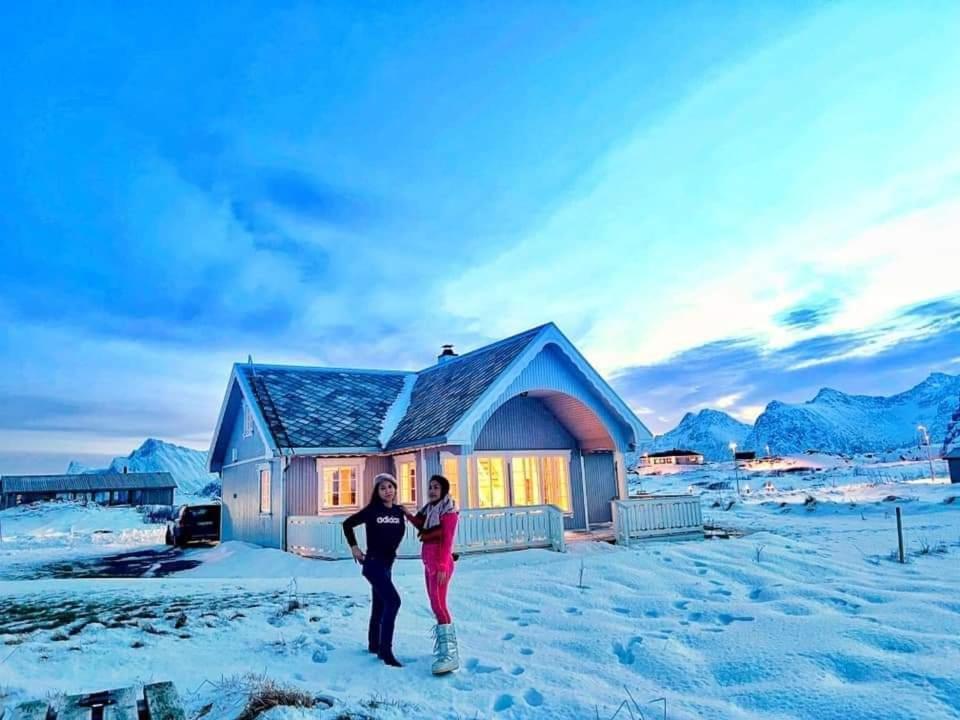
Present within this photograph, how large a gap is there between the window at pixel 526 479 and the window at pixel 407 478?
8.95ft

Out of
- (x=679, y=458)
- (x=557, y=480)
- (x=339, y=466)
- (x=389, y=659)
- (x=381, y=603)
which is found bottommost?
(x=679, y=458)

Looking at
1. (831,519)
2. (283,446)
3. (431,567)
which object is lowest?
(831,519)

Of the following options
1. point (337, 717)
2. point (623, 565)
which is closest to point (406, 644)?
point (337, 717)

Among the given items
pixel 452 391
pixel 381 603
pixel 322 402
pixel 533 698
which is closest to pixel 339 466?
pixel 322 402

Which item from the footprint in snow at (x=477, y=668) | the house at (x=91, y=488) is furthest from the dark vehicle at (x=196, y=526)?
the house at (x=91, y=488)

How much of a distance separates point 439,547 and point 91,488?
69672 millimetres

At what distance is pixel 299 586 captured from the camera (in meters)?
10.4

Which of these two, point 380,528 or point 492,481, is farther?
point 492,481

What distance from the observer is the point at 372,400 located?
804 inches

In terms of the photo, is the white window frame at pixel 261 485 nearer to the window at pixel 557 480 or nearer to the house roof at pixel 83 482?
the window at pixel 557 480

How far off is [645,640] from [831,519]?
17.2m

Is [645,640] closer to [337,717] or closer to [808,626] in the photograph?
[808,626]

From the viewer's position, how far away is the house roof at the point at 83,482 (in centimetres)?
6253

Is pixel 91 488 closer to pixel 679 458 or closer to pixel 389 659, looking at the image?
pixel 389 659
